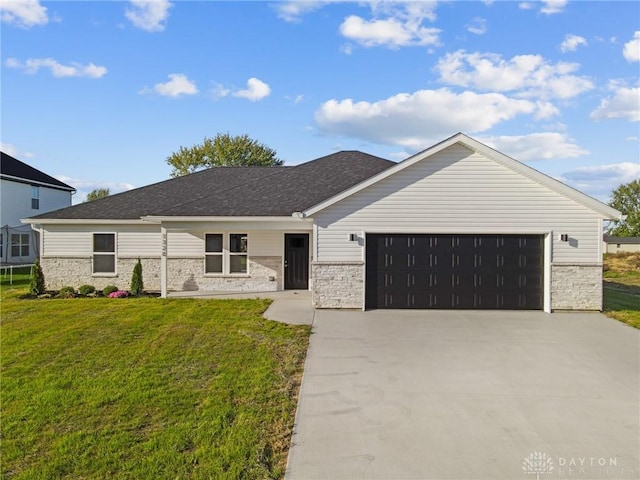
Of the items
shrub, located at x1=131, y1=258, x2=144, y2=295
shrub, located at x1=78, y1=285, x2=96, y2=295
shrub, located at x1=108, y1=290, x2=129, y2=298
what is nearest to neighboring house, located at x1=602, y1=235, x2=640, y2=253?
shrub, located at x1=131, y1=258, x2=144, y2=295

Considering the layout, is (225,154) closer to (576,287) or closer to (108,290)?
(108,290)

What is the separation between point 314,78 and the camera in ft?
50.7

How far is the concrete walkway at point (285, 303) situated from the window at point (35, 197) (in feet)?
65.1

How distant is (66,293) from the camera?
1344 cm

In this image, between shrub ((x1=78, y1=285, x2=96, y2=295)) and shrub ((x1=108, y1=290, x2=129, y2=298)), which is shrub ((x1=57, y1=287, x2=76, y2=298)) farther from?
shrub ((x1=108, y1=290, x2=129, y2=298))

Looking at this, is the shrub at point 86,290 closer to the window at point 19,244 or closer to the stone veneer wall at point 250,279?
the stone veneer wall at point 250,279

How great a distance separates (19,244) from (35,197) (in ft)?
13.9

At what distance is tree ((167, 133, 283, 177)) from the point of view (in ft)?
136

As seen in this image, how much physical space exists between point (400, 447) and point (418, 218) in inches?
309

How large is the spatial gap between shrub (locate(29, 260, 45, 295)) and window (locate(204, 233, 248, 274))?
549 centimetres

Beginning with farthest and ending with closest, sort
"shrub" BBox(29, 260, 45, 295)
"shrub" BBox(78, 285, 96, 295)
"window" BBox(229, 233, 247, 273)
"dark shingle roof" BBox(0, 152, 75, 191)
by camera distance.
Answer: "dark shingle roof" BBox(0, 152, 75, 191) → "window" BBox(229, 233, 247, 273) → "shrub" BBox(78, 285, 96, 295) → "shrub" BBox(29, 260, 45, 295)

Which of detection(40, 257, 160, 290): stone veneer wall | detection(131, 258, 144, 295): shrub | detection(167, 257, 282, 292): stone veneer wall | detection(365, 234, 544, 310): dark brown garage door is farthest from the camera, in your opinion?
detection(40, 257, 160, 290): stone veneer wall

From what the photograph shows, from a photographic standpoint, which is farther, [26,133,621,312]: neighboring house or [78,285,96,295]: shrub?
[78,285,96,295]: shrub

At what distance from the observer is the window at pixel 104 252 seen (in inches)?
579
